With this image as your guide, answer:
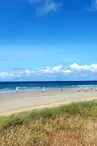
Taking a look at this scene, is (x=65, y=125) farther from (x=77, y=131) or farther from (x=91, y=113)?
(x=91, y=113)

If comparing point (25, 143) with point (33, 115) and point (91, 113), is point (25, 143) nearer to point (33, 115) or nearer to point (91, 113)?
point (33, 115)

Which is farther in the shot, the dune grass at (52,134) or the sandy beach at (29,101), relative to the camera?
the sandy beach at (29,101)

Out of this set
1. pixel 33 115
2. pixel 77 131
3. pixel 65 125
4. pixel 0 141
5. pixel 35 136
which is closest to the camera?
pixel 0 141

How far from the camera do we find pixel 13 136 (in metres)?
7.35

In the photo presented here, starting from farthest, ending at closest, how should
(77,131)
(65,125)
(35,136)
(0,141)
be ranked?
1. (65,125)
2. (77,131)
3. (35,136)
4. (0,141)

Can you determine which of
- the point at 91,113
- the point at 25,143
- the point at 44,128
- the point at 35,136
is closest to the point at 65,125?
the point at 44,128

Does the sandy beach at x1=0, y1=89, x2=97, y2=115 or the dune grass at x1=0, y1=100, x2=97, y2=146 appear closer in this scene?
the dune grass at x1=0, y1=100, x2=97, y2=146

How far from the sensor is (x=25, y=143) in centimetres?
696

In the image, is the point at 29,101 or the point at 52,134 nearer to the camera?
the point at 52,134

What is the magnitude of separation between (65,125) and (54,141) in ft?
7.23

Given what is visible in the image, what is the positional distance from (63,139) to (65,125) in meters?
2.01

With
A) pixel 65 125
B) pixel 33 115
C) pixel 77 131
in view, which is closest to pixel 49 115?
pixel 33 115

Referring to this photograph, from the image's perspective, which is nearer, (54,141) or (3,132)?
(54,141)

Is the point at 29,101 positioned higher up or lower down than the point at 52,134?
higher up
